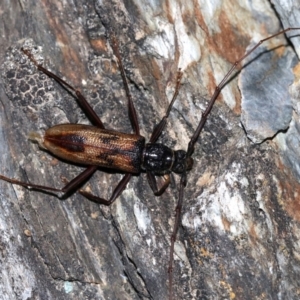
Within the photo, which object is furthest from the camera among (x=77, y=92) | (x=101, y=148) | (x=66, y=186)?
(x=101, y=148)

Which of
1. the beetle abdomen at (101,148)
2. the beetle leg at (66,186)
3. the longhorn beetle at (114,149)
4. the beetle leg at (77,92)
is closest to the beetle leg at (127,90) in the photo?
the longhorn beetle at (114,149)

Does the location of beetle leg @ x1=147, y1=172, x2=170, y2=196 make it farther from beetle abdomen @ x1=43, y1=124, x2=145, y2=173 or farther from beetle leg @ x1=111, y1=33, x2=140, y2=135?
beetle leg @ x1=111, y1=33, x2=140, y2=135

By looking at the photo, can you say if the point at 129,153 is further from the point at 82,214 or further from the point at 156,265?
the point at 156,265

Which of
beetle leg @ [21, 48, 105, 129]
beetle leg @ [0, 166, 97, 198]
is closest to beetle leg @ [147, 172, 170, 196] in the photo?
beetle leg @ [0, 166, 97, 198]

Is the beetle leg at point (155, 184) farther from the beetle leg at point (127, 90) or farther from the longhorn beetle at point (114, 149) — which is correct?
the beetle leg at point (127, 90)

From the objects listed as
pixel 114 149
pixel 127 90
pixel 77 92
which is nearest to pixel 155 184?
pixel 114 149

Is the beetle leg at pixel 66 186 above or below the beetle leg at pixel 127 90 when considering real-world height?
below

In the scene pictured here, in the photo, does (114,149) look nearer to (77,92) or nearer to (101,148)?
(101,148)
